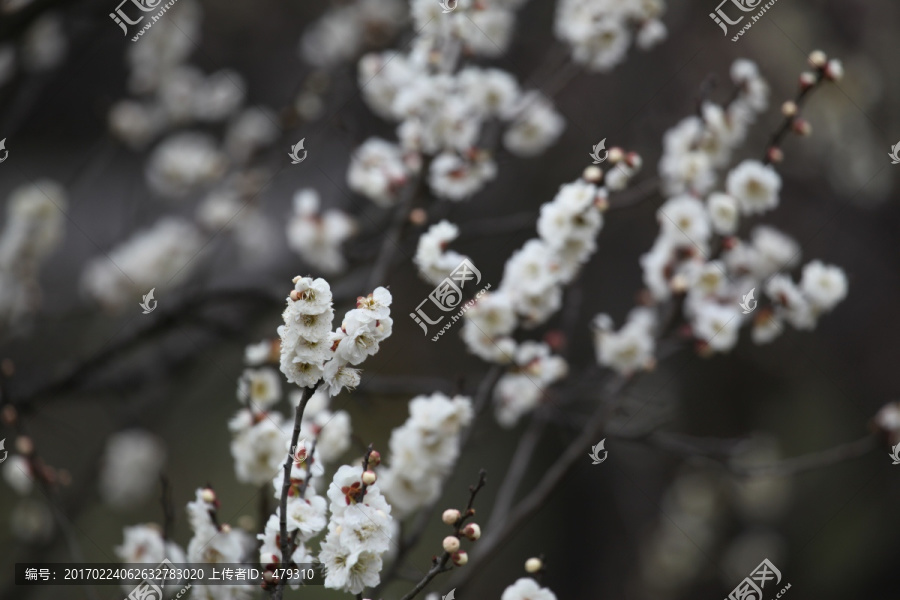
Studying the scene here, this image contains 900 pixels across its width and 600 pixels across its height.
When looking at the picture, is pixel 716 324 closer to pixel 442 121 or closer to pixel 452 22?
pixel 442 121

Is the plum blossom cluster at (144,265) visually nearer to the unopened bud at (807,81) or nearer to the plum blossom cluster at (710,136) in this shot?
the plum blossom cluster at (710,136)

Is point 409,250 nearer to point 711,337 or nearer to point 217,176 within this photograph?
point 711,337

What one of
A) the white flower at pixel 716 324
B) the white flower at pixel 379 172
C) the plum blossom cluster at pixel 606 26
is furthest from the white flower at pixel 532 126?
the white flower at pixel 716 324

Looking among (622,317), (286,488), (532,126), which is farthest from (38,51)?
(622,317)

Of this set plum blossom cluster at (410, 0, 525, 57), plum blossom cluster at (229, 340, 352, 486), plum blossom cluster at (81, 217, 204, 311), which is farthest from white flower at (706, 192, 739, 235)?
plum blossom cluster at (81, 217, 204, 311)

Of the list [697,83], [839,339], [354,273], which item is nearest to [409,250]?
[354,273]

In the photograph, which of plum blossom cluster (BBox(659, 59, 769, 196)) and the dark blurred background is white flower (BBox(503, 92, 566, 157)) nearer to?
plum blossom cluster (BBox(659, 59, 769, 196))
